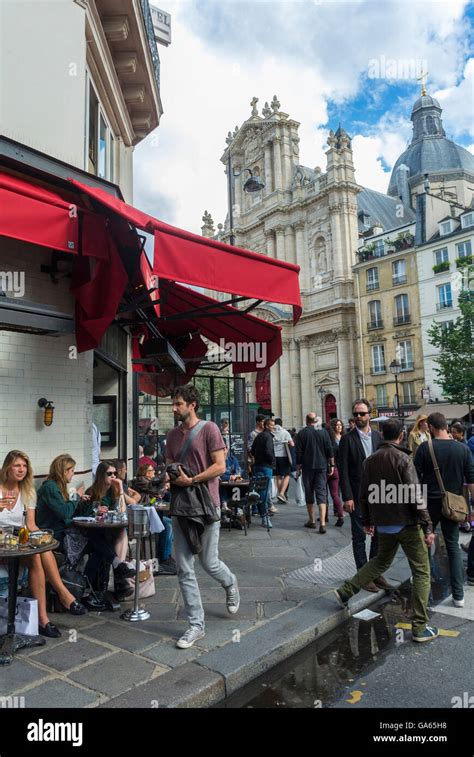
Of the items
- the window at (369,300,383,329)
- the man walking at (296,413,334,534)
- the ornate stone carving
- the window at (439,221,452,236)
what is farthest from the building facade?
the ornate stone carving

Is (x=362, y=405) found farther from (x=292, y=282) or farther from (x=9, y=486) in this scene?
(x=9, y=486)

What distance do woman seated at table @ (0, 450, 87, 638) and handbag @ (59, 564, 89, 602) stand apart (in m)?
0.16

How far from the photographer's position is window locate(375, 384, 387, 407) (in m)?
36.5

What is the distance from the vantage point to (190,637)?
142 inches

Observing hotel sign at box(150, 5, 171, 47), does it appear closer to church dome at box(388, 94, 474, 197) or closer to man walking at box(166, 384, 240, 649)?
man walking at box(166, 384, 240, 649)

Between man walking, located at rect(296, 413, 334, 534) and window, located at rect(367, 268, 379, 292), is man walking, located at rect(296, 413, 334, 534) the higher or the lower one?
the lower one

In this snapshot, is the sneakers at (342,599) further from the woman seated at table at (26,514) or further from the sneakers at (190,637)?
the woman seated at table at (26,514)

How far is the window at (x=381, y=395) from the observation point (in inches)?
1436

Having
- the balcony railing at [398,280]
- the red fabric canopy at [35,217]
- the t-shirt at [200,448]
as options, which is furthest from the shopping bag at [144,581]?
the balcony railing at [398,280]

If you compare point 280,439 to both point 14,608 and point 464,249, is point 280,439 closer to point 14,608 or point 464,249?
point 14,608

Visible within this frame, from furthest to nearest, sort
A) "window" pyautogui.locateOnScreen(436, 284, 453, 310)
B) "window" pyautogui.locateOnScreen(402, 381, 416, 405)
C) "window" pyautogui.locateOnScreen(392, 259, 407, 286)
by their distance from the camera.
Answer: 1. "window" pyautogui.locateOnScreen(392, 259, 407, 286)
2. "window" pyautogui.locateOnScreen(402, 381, 416, 405)
3. "window" pyautogui.locateOnScreen(436, 284, 453, 310)

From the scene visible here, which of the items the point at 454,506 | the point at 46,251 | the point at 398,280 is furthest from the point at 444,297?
the point at 46,251

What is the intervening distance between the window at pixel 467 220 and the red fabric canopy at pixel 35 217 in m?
35.5

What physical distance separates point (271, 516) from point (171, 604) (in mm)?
5391
